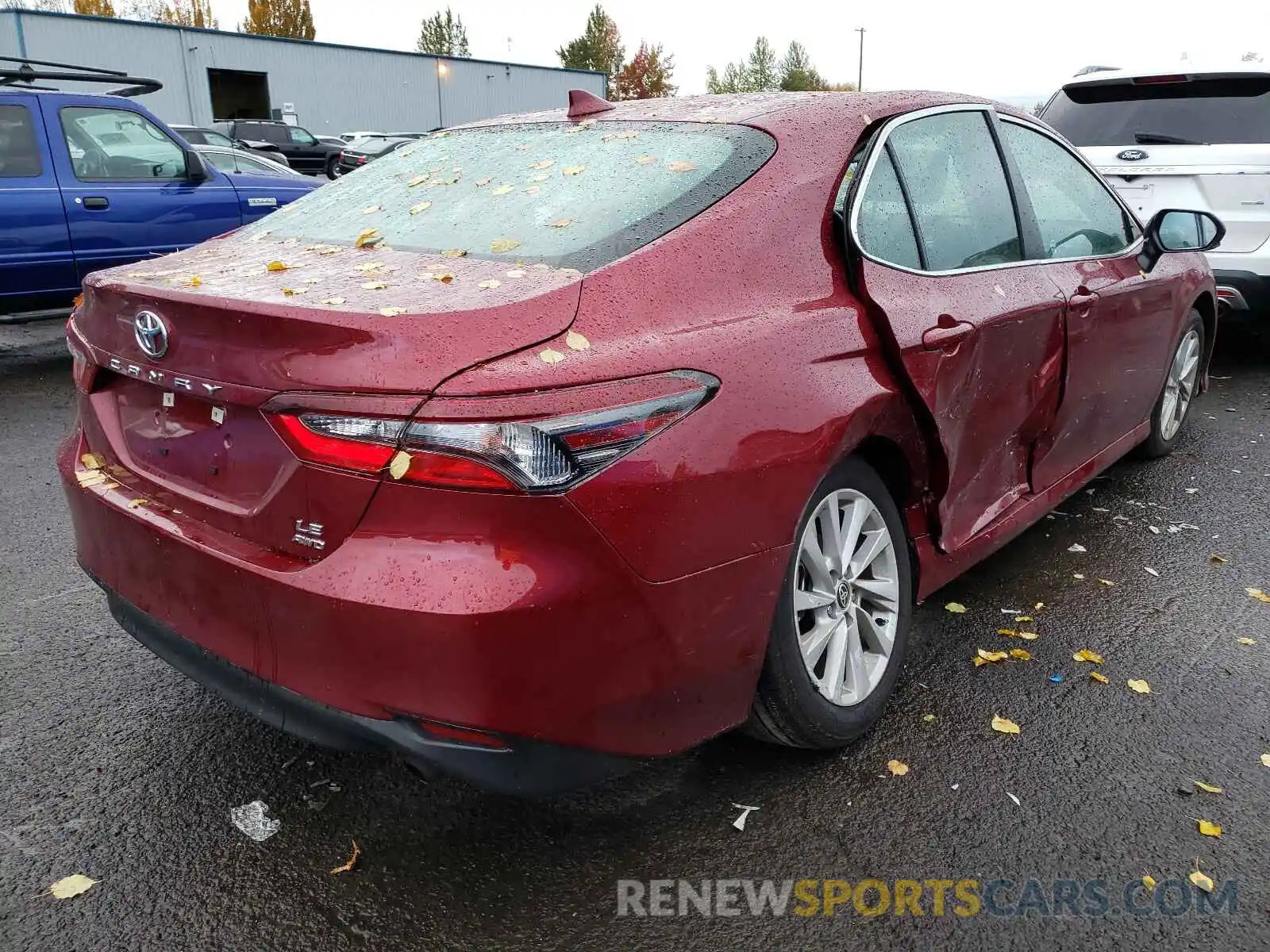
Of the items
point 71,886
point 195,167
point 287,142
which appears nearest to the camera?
point 71,886

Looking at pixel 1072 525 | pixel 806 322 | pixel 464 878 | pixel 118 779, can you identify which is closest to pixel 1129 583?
pixel 1072 525

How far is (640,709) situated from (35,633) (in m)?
2.35

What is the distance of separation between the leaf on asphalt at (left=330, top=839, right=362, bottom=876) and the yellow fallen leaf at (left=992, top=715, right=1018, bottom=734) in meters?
1.70

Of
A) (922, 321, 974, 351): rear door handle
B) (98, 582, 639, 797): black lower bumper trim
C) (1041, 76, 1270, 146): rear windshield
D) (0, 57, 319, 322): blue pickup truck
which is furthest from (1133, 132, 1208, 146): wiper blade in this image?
(0, 57, 319, 322): blue pickup truck

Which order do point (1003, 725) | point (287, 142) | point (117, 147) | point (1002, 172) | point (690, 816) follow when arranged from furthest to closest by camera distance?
point (287, 142)
point (117, 147)
point (1002, 172)
point (1003, 725)
point (690, 816)

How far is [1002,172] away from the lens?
339 centimetres

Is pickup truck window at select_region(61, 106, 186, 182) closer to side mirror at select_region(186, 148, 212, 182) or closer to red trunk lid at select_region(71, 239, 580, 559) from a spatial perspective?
side mirror at select_region(186, 148, 212, 182)

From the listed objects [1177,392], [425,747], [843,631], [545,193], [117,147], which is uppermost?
[545,193]

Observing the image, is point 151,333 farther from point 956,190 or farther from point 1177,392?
point 1177,392

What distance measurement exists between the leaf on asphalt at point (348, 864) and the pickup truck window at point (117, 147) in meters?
6.46

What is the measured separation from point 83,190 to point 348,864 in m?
6.43

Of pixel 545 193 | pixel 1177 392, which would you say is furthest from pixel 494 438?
pixel 1177 392

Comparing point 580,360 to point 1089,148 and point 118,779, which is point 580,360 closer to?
point 118,779

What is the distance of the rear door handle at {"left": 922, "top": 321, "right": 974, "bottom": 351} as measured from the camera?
2699 mm
